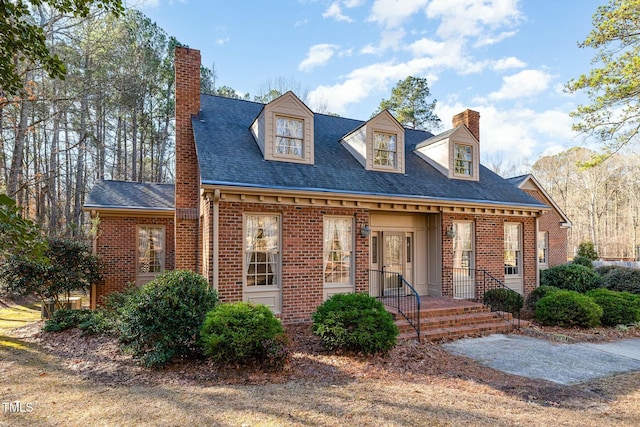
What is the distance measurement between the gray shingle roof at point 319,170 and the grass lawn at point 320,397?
4.19m

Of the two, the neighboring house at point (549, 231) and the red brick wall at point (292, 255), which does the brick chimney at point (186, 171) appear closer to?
the red brick wall at point (292, 255)

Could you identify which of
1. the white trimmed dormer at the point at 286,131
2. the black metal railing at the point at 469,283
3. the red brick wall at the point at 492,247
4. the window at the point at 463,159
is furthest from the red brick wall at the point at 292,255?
the window at the point at 463,159

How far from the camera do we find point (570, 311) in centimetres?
987

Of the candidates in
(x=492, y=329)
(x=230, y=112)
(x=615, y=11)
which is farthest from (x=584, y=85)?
(x=230, y=112)

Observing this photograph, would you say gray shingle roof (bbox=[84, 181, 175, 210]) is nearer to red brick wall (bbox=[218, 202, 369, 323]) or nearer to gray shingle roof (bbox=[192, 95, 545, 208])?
gray shingle roof (bbox=[192, 95, 545, 208])

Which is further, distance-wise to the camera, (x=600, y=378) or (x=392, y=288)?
(x=392, y=288)

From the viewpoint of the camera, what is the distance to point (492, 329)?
922 centimetres

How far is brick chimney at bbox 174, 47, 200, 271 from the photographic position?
988 centimetres

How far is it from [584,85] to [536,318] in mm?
7160

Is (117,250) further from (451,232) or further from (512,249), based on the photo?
(512,249)

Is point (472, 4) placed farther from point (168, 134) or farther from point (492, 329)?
point (168, 134)

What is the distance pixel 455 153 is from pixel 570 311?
5826 mm

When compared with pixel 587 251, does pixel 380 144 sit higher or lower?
higher

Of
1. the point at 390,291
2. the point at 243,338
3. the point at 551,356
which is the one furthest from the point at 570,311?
the point at 243,338
